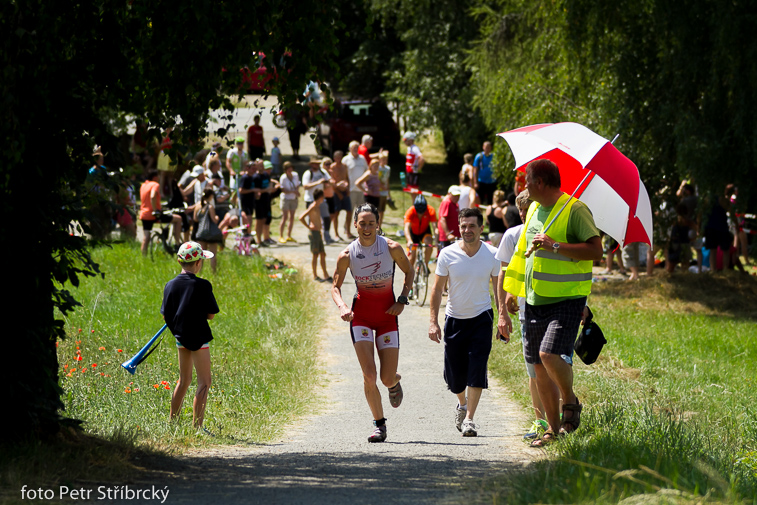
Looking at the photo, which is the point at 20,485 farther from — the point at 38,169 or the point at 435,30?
the point at 435,30

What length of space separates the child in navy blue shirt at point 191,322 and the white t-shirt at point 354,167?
1367 cm

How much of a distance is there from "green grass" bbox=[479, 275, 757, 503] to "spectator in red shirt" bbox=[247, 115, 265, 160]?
44.0 ft

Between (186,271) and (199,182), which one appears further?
(199,182)

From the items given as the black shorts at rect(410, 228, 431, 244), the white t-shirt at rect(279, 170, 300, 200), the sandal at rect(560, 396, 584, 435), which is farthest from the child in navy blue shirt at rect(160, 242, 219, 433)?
the white t-shirt at rect(279, 170, 300, 200)

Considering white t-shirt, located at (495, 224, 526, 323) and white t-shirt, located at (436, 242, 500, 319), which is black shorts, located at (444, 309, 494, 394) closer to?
white t-shirt, located at (436, 242, 500, 319)

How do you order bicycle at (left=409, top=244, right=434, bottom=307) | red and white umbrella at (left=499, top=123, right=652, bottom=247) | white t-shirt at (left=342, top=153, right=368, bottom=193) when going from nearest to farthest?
red and white umbrella at (left=499, top=123, right=652, bottom=247), bicycle at (left=409, top=244, right=434, bottom=307), white t-shirt at (left=342, top=153, right=368, bottom=193)

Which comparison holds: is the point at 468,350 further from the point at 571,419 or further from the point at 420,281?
the point at 420,281

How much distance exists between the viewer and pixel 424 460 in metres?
6.66

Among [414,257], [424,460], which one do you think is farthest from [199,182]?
[424,460]

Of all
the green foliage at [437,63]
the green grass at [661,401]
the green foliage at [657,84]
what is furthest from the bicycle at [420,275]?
the green foliage at [437,63]

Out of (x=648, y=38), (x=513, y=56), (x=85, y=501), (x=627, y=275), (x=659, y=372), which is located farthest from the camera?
(x=513, y=56)

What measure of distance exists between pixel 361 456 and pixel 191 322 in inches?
74.3

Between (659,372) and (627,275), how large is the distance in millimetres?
8629

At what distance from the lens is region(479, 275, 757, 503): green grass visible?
4902 mm
